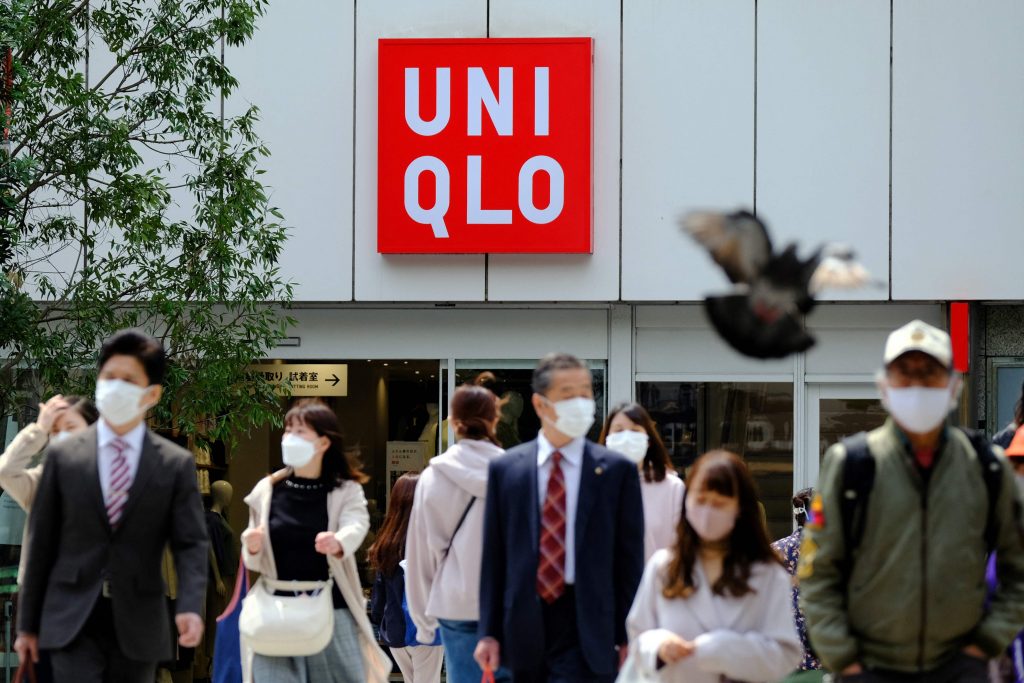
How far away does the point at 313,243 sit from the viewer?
47.9 ft

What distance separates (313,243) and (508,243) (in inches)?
74.2

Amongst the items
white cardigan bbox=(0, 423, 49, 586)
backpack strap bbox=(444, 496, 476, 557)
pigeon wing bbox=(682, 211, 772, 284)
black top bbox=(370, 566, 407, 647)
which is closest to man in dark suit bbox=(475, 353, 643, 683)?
pigeon wing bbox=(682, 211, 772, 284)

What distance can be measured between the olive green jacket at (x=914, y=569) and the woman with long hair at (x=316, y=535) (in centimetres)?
301

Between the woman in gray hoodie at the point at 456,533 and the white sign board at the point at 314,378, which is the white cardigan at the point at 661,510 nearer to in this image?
the woman in gray hoodie at the point at 456,533

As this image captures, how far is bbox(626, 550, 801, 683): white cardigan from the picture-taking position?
528cm

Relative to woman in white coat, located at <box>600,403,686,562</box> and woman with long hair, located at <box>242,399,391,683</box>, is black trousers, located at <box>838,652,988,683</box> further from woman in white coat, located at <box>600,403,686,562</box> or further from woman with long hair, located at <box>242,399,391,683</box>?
woman with long hair, located at <box>242,399,391,683</box>

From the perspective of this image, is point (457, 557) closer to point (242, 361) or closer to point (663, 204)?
point (242, 361)

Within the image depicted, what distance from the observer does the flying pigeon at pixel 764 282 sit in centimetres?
452

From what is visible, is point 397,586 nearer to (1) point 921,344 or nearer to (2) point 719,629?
(2) point 719,629

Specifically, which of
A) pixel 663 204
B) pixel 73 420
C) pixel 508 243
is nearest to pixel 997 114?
pixel 663 204

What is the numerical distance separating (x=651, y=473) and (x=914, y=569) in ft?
10.7

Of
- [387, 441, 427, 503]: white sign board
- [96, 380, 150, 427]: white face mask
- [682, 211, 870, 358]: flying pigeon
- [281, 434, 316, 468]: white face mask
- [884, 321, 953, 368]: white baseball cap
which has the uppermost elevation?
[682, 211, 870, 358]: flying pigeon

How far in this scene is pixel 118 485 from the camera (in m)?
6.04

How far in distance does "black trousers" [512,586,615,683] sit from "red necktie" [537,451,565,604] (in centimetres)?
5
